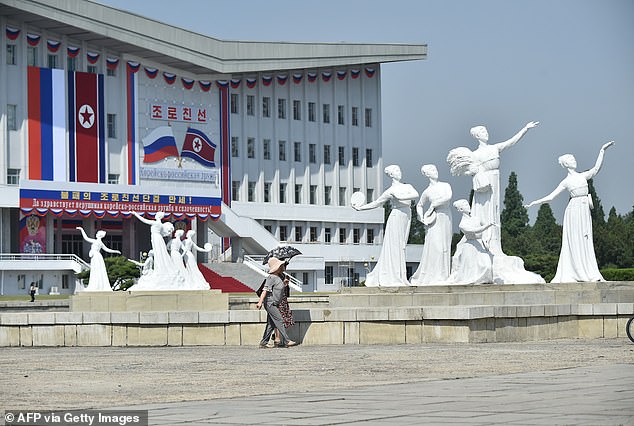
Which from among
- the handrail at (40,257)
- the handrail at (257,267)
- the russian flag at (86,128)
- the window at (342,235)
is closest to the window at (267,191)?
the window at (342,235)

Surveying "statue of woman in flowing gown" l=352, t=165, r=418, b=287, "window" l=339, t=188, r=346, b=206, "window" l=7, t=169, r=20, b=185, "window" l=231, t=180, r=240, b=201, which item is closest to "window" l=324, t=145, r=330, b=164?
"window" l=339, t=188, r=346, b=206

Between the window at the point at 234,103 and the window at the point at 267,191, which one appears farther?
the window at the point at 267,191

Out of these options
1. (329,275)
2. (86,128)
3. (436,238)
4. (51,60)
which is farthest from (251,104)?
(436,238)

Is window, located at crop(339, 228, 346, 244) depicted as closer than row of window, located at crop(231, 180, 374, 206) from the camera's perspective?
No

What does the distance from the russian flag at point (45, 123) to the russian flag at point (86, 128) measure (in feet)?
2.57

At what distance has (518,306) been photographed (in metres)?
21.1

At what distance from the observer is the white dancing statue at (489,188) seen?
25516mm

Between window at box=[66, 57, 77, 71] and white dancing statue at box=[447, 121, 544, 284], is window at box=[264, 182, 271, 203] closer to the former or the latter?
window at box=[66, 57, 77, 71]

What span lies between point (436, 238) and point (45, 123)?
51.9 metres

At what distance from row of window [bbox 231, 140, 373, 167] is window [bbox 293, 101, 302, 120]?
1.77 m

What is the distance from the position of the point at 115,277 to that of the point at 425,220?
118 ft

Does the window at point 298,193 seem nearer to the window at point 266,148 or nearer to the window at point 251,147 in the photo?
the window at point 266,148

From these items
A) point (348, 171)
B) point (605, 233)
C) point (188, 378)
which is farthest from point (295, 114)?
point (188, 378)

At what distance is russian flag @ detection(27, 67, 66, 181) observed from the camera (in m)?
72.4
